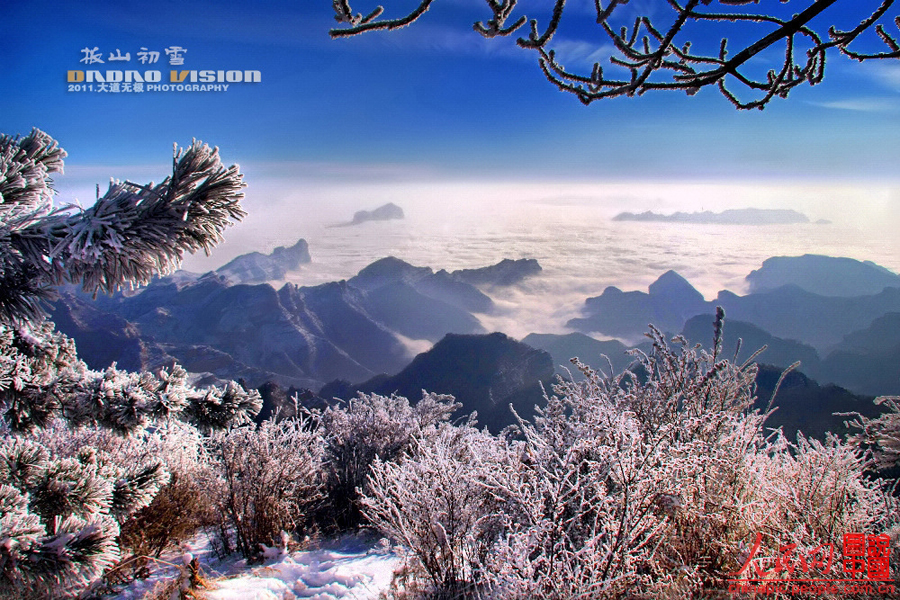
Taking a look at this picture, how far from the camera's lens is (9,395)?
189cm

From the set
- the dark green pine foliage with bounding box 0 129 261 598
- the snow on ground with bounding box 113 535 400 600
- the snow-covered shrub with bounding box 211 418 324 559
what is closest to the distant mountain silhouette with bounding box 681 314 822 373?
the snow-covered shrub with bounding box 211 418 324 559

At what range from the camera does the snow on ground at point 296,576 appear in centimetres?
413

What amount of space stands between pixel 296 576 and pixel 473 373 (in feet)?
255

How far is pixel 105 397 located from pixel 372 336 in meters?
140

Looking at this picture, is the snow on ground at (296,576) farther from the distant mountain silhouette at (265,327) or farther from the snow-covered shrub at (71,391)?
the distant mountain silhouette at (265,327)

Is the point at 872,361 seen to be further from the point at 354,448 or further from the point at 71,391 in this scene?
the point at 71,391

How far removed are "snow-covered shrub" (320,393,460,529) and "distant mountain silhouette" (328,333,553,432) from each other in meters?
64.6

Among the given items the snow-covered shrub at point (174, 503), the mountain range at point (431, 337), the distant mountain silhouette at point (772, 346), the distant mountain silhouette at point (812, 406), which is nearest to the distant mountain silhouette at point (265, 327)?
the mountain range at point (431, 337)

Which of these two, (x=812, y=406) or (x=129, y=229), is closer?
(x=129, y=229)

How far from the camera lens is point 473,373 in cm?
8169

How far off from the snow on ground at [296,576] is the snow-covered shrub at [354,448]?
2208mm

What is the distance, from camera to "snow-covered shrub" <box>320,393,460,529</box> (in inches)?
343

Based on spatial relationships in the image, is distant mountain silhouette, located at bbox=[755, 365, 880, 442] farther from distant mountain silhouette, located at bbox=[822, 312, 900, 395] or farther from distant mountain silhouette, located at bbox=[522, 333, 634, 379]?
distant mountain silhouette, located at bbox=[522, 333, 634, 379]

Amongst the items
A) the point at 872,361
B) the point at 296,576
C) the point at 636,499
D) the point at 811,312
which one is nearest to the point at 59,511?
the point at 636,499
